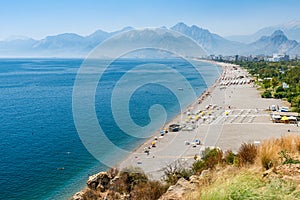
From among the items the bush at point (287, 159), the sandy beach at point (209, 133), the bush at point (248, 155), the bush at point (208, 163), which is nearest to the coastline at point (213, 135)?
the sandy beach at point (209, 133)

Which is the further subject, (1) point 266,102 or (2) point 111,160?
(1) point 266,102

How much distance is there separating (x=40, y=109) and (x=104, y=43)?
94.5 ft

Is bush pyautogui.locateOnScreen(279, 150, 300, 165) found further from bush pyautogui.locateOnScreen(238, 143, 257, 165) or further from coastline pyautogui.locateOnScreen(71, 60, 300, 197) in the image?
coastline pyautogui.locateOnScreen(71, 60, 300, 197)

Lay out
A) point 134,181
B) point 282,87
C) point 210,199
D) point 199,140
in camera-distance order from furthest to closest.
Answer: point 282,87 < point 199,140 < point 134,181 < point 210,199

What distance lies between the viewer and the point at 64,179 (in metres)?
15.4

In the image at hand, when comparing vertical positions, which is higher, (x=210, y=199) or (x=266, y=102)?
(x=210, y=199)

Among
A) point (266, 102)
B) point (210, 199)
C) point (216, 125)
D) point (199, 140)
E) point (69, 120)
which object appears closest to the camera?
point (210, 199)

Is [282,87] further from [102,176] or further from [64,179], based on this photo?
[102,176]

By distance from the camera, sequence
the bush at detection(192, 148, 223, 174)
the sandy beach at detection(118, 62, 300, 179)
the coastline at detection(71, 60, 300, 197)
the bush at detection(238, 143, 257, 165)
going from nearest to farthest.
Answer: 1. the bush at detection(238, 143, 257, 165)
2. the bush at detection(192, 148, 223, 174)
3. the coastline at detection(71, 60, 300, 197)
4. the sandy beach at detection(118, 62, 300, 179)

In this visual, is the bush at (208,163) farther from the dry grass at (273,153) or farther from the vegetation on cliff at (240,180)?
the dry grass at (273,153)

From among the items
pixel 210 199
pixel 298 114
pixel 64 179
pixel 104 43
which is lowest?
pixel 64 179

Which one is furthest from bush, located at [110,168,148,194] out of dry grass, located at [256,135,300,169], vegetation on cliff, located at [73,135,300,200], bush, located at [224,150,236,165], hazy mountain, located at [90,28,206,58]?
dry grass, located at [256,135,300,169]

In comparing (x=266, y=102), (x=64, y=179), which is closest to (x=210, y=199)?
(x=64, y=179)

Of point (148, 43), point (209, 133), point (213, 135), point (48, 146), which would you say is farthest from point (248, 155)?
point (48, 146)
